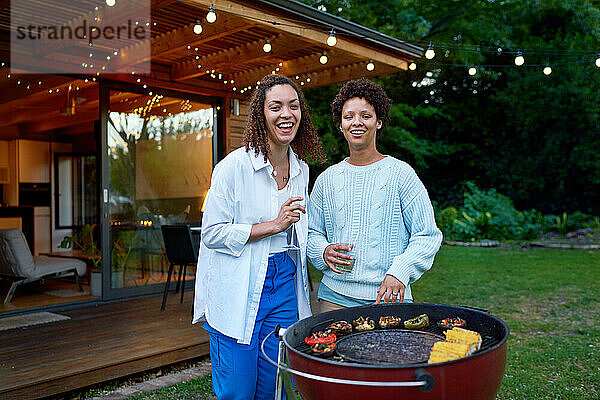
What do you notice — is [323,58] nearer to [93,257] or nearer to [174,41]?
[174,41]

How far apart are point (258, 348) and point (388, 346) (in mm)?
585

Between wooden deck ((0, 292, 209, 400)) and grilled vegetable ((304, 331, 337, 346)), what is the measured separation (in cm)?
209

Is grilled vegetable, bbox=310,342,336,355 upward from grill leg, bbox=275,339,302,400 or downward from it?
upward

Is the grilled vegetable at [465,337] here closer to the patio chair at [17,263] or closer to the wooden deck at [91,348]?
the wooden deck at [91,348]

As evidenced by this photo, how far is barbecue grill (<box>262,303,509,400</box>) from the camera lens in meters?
1.29

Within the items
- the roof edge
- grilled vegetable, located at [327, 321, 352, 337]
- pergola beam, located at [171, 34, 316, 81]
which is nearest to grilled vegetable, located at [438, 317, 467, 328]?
grilled vegetable, located at [327, 321, 352, 337]

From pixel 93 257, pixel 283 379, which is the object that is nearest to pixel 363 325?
pixel 283 379

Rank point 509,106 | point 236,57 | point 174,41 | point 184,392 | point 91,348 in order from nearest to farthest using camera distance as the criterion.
A: point 184,392
point 91,348
point 174,41
point 236,57
point 509,106

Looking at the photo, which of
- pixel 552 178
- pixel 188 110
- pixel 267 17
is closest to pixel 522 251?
pixel 552 178

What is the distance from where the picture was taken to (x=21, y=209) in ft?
28.6

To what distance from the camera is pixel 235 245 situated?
1880 millimetres

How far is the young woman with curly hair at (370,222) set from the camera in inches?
76.2

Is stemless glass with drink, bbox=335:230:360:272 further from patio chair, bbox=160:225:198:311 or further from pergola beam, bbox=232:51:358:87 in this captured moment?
pergola beam, bbox=232:51:358:87

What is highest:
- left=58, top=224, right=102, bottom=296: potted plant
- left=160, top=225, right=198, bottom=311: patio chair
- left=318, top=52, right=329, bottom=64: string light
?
left=318, top=52, right=329, bottom=64: string light
